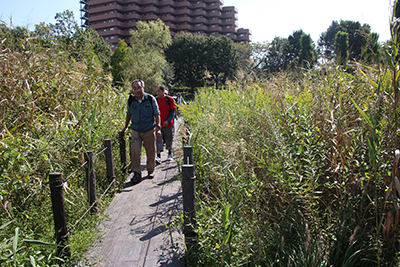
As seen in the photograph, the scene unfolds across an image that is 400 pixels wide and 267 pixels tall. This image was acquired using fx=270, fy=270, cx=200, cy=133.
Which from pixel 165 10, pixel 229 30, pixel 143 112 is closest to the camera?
pixel 143 112

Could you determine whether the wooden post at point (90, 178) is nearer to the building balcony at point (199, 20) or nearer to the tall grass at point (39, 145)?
the tall grass at point (39, 145)

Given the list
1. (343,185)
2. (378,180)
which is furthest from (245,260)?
(378,180)

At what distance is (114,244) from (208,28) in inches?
3774

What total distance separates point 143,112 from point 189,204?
2938 mm

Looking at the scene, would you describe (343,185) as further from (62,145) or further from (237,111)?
(62,145)

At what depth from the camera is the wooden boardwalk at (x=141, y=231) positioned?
2723 mm

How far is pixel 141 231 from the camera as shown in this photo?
3.28 meters

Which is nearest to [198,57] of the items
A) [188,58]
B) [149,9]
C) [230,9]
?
[188,58]

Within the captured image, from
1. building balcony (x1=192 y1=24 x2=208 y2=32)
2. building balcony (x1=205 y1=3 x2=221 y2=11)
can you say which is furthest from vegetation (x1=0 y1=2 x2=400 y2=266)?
→ building balcony (x1=205 y1=3 x2=221 y2=11)

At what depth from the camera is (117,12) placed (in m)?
80.8

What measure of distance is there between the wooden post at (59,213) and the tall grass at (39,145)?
0.09 meters

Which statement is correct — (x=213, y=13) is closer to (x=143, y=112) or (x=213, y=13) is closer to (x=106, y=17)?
(x=106, y=17)

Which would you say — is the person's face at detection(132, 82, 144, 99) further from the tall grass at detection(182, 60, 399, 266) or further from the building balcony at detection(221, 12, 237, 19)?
the building balcony at detection(221, 12, 237, 19)

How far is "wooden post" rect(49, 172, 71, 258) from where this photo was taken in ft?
8.13
